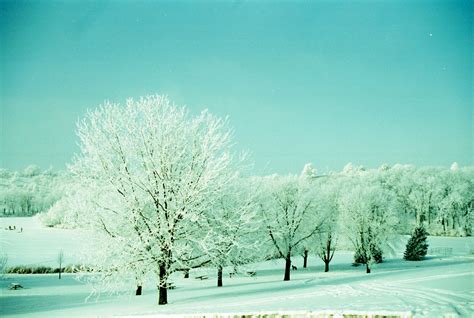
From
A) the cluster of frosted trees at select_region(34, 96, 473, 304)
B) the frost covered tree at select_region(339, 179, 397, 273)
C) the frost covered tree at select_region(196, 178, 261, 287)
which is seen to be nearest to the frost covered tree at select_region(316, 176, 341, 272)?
the frost covered tree at select_region(339, 179, 397, 273)

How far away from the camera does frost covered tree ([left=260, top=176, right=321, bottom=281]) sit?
106 feet

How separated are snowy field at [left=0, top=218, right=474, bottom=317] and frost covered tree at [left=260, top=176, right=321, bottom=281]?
292cm

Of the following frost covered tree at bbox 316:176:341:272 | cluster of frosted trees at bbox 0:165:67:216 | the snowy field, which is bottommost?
the snowy field

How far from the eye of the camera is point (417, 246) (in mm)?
43625

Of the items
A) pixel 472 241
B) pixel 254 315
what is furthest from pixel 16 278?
pixel 472 241

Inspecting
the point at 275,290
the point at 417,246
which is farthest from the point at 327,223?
the point at 275,290

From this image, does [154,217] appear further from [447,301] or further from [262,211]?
[262,211]

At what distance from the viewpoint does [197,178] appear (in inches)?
641

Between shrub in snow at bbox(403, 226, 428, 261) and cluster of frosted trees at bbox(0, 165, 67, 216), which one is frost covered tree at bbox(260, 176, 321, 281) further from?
cluster of frosted trees at bbox(0, 165, 67, 216)

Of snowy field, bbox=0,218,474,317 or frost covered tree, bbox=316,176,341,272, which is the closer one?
snowy field, bbox=0,218,474,317

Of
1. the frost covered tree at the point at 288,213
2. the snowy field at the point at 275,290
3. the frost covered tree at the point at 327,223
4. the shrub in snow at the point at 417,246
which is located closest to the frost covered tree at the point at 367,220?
the frost covered tree at the point at 327,223

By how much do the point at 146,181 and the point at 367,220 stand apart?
2816 centimetres

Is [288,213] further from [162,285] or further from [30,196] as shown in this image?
[30,196]

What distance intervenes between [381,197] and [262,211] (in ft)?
51.5
